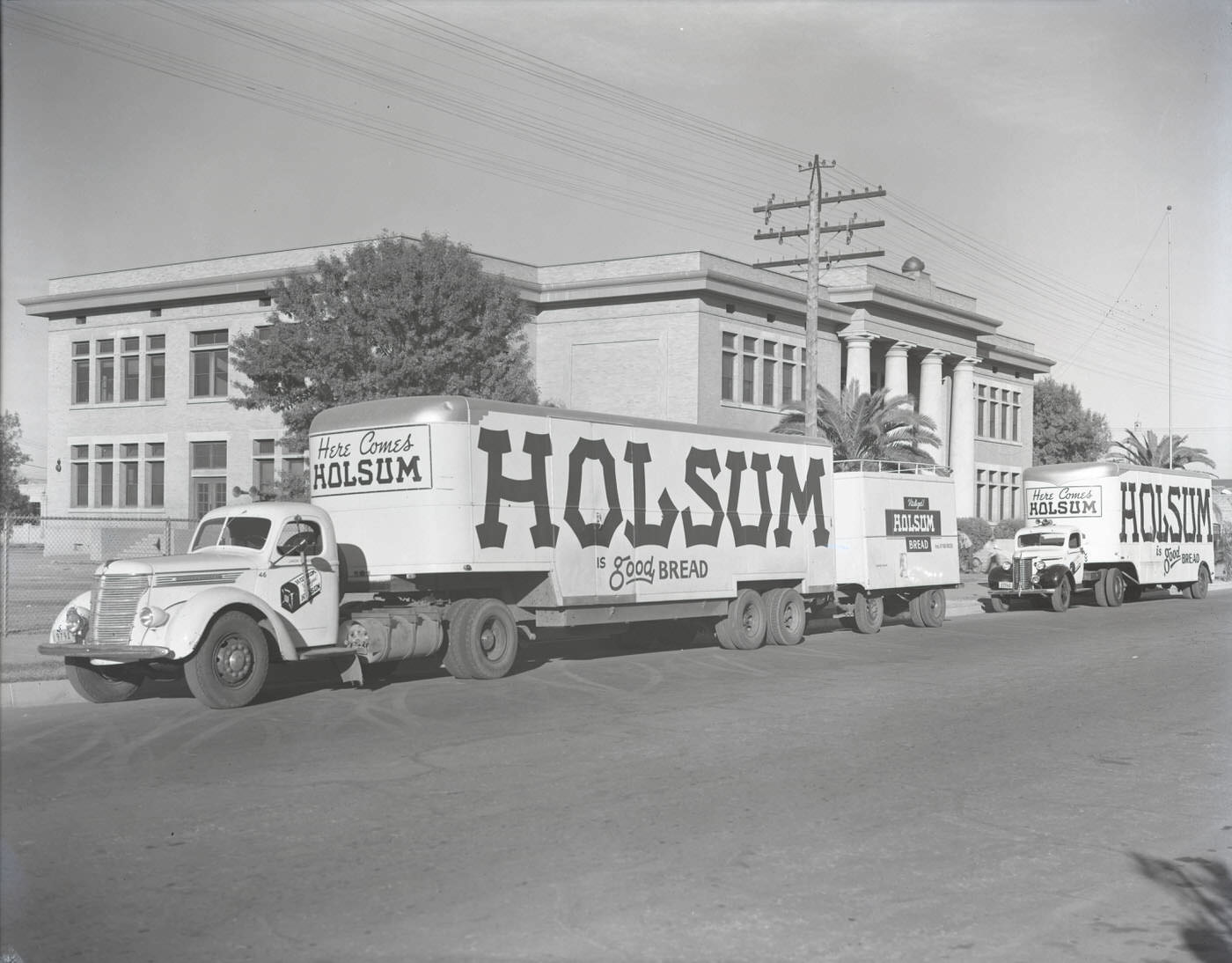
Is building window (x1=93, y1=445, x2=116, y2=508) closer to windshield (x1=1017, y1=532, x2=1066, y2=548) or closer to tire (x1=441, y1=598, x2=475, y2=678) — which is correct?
windshield (x1=1017, y1=532, x2=1066, y2=548)

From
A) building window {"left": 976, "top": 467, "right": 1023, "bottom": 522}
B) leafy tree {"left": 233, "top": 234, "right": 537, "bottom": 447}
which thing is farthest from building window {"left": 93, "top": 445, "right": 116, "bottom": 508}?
building window {"left": 976, "top": 467, "right": 1023, "bottom": 522}

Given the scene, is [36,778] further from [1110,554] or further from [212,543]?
[1110,554]

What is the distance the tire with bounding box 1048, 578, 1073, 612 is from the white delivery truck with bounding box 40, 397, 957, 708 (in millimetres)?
10322

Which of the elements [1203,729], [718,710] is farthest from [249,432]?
[1203,729]

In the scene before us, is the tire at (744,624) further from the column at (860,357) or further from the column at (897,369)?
the column at (897,369)

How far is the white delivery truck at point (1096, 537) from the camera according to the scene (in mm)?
30875

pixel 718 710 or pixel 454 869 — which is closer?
pixel 454 869

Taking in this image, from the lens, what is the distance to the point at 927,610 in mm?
25328

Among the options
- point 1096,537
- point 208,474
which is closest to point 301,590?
point 1096,537

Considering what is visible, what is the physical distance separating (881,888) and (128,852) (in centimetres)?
410

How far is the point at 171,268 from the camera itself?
45656mm

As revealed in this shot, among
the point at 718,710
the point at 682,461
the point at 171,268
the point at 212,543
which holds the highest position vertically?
the point at 171,268

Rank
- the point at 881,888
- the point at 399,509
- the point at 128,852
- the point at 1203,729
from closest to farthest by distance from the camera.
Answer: the point at 881,888 < the point at 128,852 < the point at 1203,729 < the point at 399,509

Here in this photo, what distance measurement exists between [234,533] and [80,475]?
37052mm
